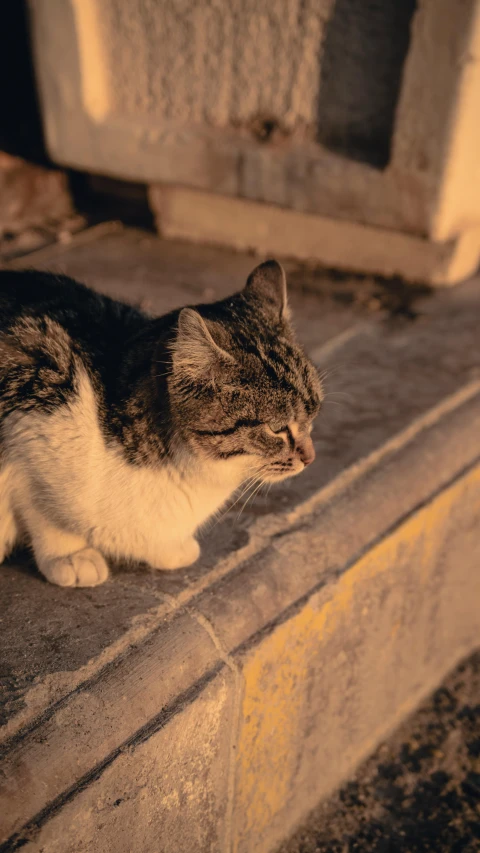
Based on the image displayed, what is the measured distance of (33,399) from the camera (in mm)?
1698

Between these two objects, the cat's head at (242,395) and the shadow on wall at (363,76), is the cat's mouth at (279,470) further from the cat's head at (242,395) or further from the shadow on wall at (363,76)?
the shadow on wall at (363,76)

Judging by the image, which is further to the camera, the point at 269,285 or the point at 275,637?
the point at 269,285

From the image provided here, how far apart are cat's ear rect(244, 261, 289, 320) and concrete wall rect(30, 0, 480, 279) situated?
149 centimetres

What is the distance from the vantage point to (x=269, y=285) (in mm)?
1998

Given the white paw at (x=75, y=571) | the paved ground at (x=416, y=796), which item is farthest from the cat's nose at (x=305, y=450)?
the paved ground at (x=416, y=796)

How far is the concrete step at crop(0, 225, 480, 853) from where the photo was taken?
1534 millimetres

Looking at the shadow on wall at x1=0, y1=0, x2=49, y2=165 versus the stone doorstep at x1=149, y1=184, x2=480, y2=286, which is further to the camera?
the shadow on wall at x1=0, y1=0, x2=49, y2=165

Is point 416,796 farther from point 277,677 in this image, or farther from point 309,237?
point 309,237

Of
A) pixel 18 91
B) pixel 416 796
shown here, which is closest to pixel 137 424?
pixel 416 796

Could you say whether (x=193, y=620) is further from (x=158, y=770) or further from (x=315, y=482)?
(x=315, y=482)

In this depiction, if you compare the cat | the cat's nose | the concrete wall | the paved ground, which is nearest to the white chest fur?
the cat

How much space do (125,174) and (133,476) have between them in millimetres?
2519

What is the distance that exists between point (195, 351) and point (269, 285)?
0.45m

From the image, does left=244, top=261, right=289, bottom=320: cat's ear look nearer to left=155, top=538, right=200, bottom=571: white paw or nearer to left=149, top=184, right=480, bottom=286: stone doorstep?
left=155, top=538, right=200, bottom=571: white paw
